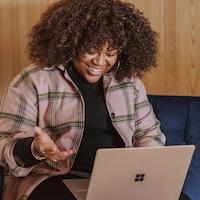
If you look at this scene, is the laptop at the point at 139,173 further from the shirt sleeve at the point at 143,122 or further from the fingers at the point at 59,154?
the shirt sleeve at the point at 143,122

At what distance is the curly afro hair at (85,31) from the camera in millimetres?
1496

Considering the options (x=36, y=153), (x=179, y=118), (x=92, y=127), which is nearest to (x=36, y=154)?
(x=36, y=153)

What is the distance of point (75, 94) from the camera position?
156 cm

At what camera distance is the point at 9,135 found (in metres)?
1.46

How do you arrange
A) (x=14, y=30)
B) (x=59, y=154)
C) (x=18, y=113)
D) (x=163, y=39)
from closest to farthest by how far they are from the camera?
1. (x=59, y=154)
2. (x=18, y=113)
3. (x=14, y=30)
4. (x=163, y=39)

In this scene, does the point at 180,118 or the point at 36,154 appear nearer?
the point at 36,154

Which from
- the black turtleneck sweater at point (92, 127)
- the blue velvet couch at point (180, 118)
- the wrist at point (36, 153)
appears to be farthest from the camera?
the blue velvet couch at point (180, 118)

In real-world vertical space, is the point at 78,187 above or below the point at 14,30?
below

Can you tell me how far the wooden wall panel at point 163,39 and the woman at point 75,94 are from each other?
0.23m

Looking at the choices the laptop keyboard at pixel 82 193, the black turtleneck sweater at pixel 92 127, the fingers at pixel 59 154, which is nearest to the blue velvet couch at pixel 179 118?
the black turtleneck sweater at pixel 92 127

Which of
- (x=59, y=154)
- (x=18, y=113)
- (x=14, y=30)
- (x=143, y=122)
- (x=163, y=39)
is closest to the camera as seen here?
(x=59, y=154)

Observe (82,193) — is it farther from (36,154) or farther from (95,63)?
(95,63)

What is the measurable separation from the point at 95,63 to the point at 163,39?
569 millimetres

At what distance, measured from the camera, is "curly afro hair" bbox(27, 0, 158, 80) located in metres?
1.50
